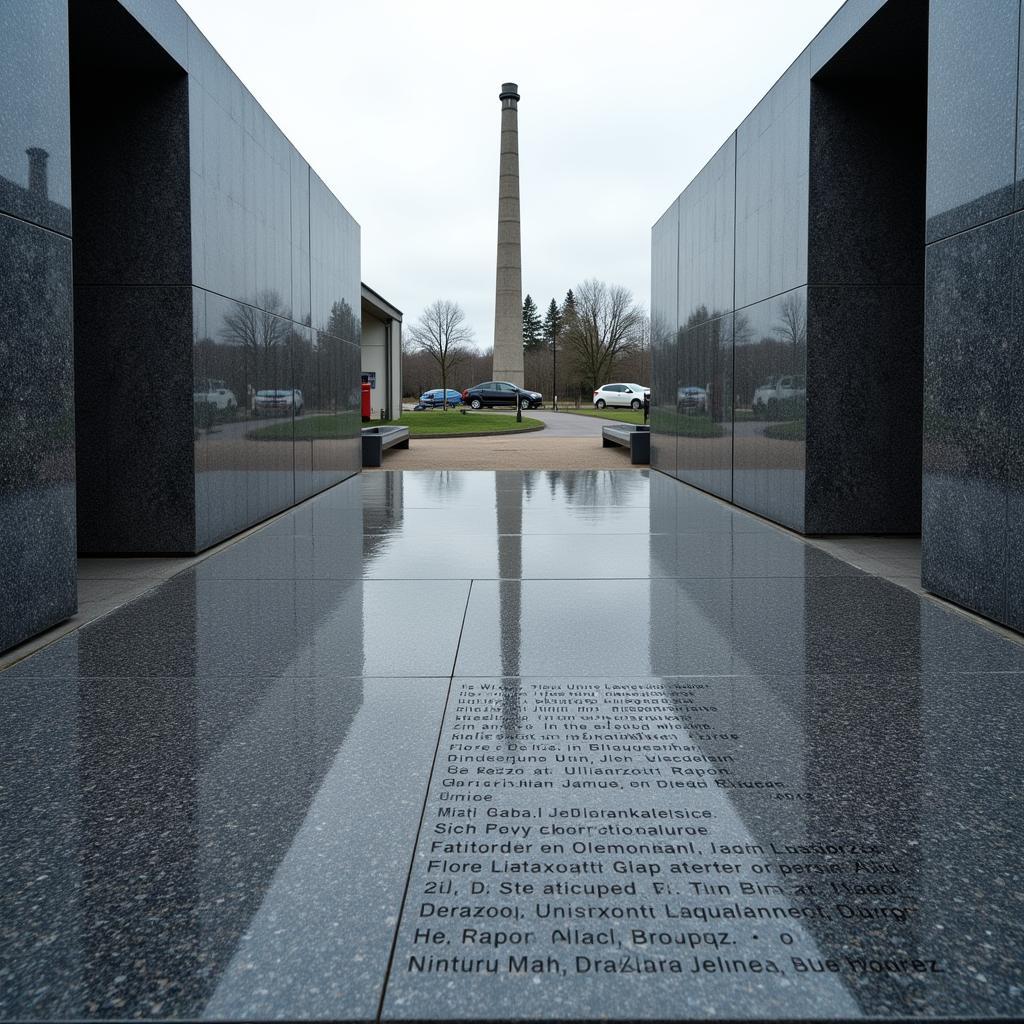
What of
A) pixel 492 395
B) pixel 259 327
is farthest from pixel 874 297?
pixel 492 395

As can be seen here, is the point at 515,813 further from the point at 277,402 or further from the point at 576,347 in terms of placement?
the point at 576,347

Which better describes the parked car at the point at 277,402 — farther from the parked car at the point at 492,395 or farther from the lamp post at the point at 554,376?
the lamp post at the point at 554,376

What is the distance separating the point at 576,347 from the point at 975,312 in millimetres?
69276

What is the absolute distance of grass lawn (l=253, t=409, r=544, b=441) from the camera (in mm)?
13000

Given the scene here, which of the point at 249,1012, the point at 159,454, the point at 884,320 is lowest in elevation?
the point at 249,1012

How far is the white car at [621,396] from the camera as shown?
58.2 metres

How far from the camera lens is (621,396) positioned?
59.6 metres

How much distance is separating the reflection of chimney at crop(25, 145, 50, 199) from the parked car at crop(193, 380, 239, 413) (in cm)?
325

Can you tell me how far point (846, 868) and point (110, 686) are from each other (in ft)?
11.5

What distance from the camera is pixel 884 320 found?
400 inches

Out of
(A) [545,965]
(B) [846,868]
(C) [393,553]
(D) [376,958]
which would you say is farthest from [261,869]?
(C) [393,553]

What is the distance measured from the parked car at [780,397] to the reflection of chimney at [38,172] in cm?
691

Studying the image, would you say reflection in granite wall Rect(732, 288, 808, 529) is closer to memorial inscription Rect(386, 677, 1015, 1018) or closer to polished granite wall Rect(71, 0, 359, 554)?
polished granite wall Rect(71, 0, 359, 554)

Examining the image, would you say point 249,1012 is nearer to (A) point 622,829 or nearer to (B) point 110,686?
(A) point 622,829
